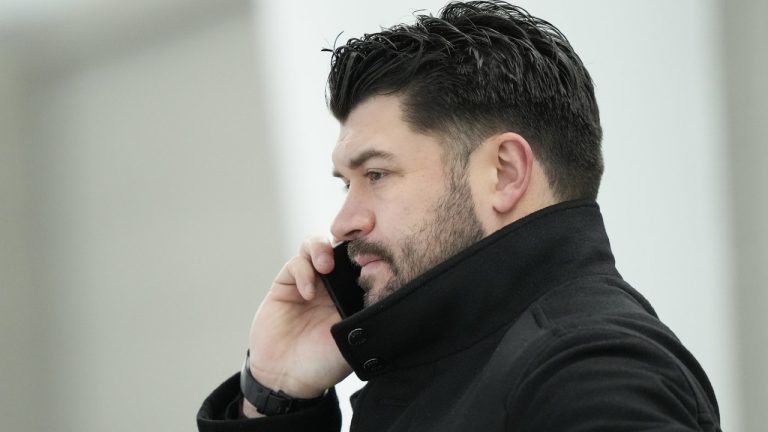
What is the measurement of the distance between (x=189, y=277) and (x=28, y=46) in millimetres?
824

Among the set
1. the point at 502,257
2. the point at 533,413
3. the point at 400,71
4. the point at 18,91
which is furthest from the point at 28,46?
the point at 533,413

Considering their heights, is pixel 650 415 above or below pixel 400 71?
below

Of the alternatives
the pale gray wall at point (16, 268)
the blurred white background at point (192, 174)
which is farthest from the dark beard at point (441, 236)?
the pale gray wall at point (16, 268)

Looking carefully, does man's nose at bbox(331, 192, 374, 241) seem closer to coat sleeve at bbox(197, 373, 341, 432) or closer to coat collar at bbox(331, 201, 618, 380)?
coat collar at bbox(331, 201, 618, 380)

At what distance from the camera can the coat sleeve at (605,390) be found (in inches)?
39.5

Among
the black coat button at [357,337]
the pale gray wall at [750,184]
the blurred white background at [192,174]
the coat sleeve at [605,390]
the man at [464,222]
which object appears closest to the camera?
the coat sleeve at [605,390]

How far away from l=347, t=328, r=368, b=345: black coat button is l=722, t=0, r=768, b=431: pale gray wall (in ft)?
6.34

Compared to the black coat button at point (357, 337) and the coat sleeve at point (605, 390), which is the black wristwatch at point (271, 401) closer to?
the black coat button at point (357, 337)

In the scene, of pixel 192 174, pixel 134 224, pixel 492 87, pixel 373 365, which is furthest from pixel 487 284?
pixel 134 224

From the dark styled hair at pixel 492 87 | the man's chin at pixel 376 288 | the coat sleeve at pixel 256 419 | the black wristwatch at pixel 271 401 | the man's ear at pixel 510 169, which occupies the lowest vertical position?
the coat sleeve at pixel 256 419

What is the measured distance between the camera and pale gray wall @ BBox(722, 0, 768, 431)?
9.77 feet

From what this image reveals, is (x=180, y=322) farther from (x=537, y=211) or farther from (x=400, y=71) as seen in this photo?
(x=537, y=211)

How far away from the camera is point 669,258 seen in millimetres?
3057

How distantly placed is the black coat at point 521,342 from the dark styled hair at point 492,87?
0.13m
